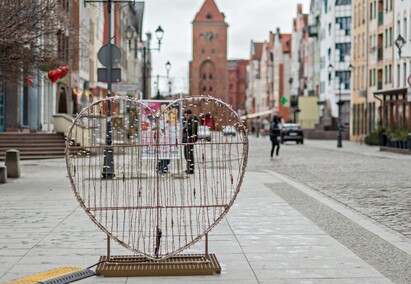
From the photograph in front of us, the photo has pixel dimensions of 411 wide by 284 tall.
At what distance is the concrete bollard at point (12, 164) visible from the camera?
24062 mm

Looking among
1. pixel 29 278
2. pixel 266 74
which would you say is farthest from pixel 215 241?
pixel 266 74

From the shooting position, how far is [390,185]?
2261 centimetres

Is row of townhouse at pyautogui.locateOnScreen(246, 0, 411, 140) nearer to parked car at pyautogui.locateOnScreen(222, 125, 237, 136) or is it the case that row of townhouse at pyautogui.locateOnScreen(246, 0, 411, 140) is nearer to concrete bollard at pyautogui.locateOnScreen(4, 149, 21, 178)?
concrete bollard at pyautogui.locateOnScreen(4, 149, 21, 178)

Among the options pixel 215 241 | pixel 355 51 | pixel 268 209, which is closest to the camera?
pixel 215 241

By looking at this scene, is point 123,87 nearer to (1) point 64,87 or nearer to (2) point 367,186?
(2) point 367,186

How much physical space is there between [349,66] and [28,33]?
2100 inches

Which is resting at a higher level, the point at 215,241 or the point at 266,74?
the point at 266,74

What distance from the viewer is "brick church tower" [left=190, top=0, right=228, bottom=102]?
19550cm

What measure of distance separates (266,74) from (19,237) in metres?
171

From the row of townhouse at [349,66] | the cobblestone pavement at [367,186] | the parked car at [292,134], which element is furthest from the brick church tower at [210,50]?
the cobblestone pavement at [367,186]

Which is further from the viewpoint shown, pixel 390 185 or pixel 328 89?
pixel 328 89

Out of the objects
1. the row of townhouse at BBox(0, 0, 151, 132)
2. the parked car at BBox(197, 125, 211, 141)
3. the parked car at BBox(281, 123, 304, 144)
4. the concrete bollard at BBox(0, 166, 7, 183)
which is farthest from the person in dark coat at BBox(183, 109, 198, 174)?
the parked car at BBox(281, 123, 304, 144)

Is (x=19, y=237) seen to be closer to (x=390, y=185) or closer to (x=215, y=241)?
(x=215, y=241)

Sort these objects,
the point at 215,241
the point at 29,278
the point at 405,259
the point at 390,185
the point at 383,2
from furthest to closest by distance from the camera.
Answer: the point at 383,2 < the point at 390,185 < the point at 215,241 < the point at 405,259 < the point at 29,278
